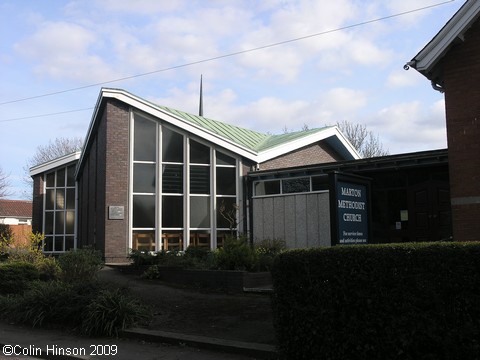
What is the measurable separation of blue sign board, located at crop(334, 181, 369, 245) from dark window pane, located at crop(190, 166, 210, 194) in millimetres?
10476

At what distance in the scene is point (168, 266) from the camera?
14.4 meters

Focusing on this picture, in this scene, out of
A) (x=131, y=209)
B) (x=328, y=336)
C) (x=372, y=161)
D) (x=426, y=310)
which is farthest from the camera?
(x=131, y=209)

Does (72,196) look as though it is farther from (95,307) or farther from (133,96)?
(95,307)

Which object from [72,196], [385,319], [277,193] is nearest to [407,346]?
[385,319]

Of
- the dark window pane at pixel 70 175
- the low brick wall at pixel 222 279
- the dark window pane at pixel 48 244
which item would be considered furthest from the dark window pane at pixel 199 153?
the dark window pane at pixel 48 244

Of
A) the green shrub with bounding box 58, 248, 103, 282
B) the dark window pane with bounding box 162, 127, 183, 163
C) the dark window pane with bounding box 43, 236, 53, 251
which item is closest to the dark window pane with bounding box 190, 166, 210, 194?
the dark window pane with bounding box 162, 127, 183, 163

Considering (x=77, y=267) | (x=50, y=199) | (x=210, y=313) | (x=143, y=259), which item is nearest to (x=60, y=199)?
(x=50, y=199)

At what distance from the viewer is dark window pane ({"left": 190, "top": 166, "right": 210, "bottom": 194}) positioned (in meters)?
19.4

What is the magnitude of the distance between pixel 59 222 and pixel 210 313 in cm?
1908

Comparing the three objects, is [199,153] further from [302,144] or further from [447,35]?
[447,35]

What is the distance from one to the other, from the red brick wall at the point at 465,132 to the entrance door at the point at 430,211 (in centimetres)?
532

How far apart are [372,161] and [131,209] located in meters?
8.70

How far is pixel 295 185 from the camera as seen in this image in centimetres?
1836

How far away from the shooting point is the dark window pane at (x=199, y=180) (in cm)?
1938
